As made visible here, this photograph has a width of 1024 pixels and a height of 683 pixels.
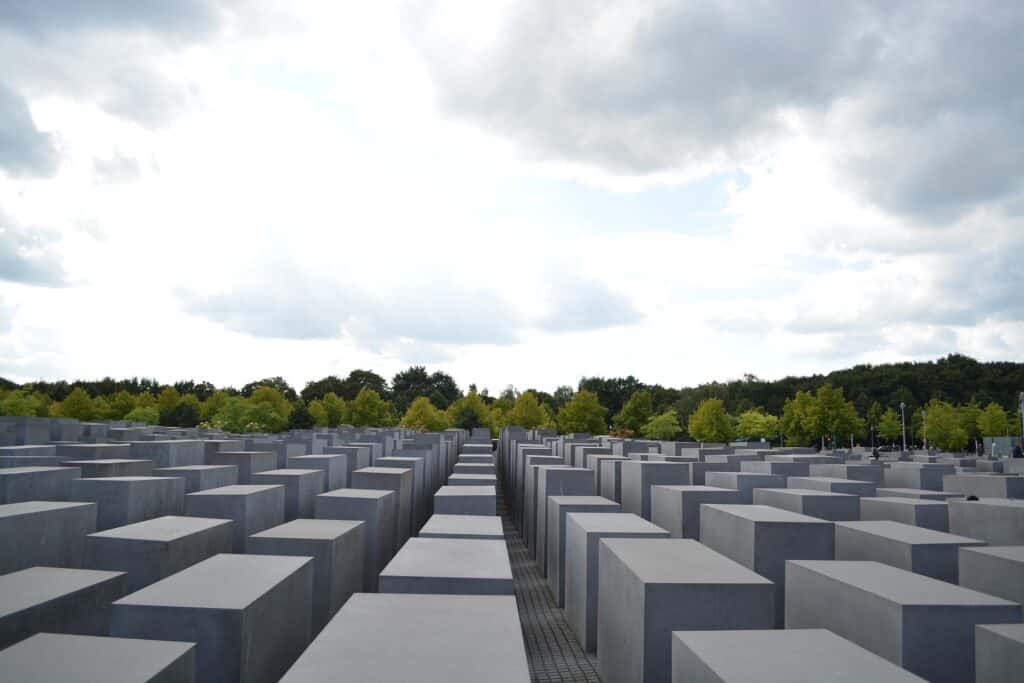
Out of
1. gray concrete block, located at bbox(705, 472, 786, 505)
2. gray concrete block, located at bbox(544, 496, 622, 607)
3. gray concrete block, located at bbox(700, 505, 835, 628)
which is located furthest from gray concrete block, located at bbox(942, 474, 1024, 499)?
gray concrete block, located at bbox(544, 496, 622, 607)

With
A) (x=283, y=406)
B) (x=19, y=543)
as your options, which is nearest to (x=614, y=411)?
(x=283, y=406)

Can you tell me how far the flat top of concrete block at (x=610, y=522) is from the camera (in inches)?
331

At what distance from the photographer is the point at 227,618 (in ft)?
15.0

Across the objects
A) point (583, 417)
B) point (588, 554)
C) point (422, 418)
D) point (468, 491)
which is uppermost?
point (468, 491)

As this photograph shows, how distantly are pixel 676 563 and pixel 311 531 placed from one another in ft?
14.4

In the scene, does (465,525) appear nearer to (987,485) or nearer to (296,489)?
(296,489)

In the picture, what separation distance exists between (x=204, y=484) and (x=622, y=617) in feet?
34.6

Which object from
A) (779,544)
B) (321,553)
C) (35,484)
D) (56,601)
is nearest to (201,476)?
(35,484)

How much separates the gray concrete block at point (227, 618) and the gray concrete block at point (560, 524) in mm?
5683

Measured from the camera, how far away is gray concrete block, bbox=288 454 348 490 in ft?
52.5

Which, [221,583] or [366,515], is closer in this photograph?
[221,583]

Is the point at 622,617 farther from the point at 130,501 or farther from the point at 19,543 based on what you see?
the point at 130,501

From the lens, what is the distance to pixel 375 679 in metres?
3.45

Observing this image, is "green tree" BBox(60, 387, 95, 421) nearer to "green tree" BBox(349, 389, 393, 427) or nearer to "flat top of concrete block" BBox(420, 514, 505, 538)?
"green tree" BBox(349, 389, 393, 427)
